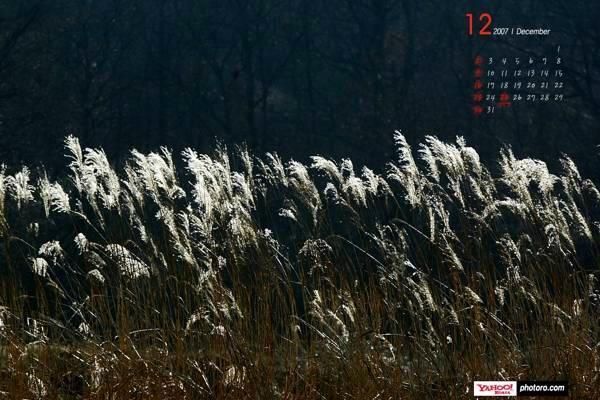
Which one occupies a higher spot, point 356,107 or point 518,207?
point 356,107

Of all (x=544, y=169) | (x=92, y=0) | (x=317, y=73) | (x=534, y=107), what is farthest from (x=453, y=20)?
(x=544, y=169)

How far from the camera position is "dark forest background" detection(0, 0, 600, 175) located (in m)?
18.3

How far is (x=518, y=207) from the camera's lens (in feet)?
13.8

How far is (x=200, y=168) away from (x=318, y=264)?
0.74 metres

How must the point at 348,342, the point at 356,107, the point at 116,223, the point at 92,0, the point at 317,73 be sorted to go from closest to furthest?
1. the point at 348,342
2. the point at 116,223
3. the point at 356,107
4. the point at 92,0
5. the point at 317,73

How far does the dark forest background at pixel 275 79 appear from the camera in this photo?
1833 centimetres

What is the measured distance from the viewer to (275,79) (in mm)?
23266

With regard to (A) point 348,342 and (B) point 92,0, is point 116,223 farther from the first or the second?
(B) point 92,0
